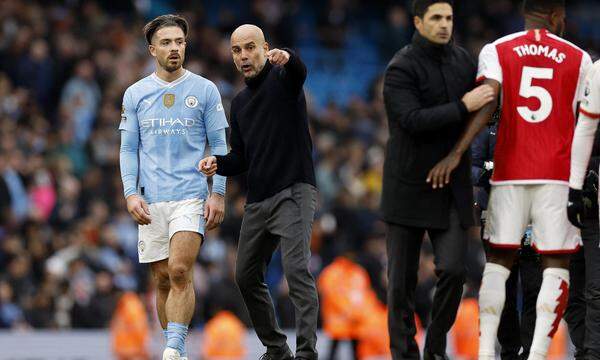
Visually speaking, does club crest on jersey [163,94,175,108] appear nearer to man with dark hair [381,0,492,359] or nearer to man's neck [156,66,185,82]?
man's neck [156,66,185,82]

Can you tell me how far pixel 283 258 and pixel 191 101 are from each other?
1350mm

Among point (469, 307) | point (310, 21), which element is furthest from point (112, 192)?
point (310, 21)

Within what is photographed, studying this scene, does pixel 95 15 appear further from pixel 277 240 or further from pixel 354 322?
pixel 277 240

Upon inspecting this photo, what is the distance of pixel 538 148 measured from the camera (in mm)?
9094

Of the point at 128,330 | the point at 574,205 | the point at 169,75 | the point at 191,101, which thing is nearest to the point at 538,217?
the point at 574,205

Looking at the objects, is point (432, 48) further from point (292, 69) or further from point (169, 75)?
point (169, 75)

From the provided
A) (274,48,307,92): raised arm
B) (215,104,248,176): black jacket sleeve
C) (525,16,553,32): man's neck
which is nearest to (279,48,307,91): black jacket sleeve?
(274,48,307,92): raised arm

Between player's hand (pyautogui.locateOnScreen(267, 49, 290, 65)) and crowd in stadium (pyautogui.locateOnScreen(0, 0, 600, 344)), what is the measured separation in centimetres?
874

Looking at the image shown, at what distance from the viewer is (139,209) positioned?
10250 millimetres

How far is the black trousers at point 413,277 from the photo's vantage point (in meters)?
9.18

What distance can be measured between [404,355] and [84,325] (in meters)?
9.65

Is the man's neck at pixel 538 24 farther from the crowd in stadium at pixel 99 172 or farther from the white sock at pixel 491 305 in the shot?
the crowd in stadium at pixel 99 172

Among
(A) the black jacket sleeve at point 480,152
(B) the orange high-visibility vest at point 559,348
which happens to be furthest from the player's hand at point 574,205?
(B) the orange high-visibility vest at point 559,348

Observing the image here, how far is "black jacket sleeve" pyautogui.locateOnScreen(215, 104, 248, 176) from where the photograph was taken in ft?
33.4
